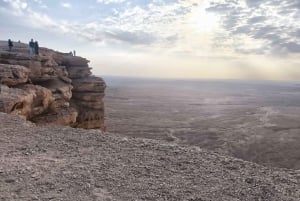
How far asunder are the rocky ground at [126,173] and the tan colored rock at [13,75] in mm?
12220

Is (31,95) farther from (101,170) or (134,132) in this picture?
(134,132)

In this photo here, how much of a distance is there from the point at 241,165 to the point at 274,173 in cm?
101

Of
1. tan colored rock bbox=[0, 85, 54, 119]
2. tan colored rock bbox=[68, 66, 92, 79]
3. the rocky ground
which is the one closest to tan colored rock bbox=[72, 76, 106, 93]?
tan colored rock bbox=[68, 66, 92, 79]

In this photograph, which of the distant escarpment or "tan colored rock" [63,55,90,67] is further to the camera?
"tan colored rock" [63,55,90,67]

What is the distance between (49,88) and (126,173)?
22.7m

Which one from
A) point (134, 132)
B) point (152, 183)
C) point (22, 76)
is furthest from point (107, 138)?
point (134, 132)

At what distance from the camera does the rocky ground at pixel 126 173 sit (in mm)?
8758

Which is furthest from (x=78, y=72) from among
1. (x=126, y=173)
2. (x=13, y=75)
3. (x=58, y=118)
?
(x=126, y=173)

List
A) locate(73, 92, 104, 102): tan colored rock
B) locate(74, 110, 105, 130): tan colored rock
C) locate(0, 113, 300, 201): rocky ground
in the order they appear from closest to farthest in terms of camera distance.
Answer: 1. locate(0, 113, 300, 201): rocky ground
2. locate(74, 110, 105, 130): tan colored rock
3. locate(73, 92, 104, 102): tan colored rock

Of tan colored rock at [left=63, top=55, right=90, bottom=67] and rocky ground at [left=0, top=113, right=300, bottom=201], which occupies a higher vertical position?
tan colored rock at [left=63, top=55, right=90, bottom=67]

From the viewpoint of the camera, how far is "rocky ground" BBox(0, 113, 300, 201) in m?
8.76

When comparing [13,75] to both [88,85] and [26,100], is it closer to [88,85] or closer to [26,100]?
[26,100]

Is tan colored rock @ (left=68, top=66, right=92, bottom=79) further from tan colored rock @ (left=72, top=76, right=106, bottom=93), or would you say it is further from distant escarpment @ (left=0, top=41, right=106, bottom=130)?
tan colored rock @ (left=72, top=76, right=106, bottom=93)

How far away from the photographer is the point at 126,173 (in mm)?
10047
